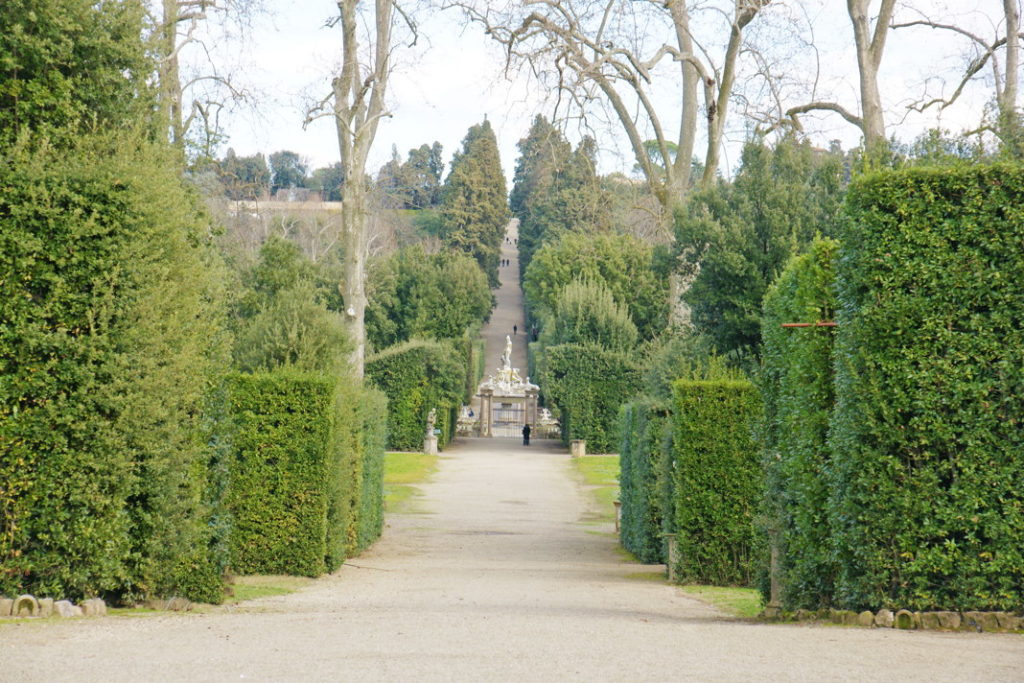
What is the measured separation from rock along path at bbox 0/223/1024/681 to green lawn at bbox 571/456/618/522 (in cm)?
1246

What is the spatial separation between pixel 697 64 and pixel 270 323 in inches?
483

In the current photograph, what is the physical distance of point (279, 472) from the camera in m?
12.8

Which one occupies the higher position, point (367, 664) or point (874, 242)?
point (874, 242)

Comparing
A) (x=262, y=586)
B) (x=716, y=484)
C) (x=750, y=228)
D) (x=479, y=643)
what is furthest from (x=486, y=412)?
(x=479, y=643)

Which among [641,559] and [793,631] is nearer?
[793,631]

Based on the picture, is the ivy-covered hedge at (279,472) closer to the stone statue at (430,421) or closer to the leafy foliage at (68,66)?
the leafy foliage at (68,66)

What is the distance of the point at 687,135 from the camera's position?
24.2 m

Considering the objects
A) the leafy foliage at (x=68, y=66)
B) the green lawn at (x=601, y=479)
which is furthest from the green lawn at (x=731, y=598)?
the green lawn at (x=601, y=479)

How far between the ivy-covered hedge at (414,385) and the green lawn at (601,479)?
686cm

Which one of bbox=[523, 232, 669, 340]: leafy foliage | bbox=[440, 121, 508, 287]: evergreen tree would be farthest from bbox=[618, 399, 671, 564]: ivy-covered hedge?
bbox=[440, 121, 508, 287]: evergreen tree

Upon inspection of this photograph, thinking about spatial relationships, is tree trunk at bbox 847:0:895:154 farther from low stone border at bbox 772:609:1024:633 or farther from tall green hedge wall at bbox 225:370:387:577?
low stone border at bbox 772:609:1024:633

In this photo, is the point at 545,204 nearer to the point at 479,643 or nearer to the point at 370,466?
the point at 370,466

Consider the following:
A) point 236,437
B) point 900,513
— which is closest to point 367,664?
point 900,513

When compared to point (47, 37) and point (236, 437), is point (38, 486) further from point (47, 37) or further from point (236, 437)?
point (236, 437)
